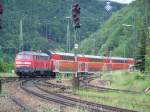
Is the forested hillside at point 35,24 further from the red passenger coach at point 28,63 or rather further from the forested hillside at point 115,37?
the red passenger coach at point 28,63

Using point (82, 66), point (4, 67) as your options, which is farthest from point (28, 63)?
point (4, 67)

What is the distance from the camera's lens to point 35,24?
8875 cm

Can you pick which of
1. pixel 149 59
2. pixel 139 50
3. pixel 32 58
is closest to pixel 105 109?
pixel 149 59

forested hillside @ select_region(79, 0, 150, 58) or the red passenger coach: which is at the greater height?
forested hillside @ select_region(79, 0, 150, 58)

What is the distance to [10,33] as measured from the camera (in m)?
82.7

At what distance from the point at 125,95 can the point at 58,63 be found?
3235 cm

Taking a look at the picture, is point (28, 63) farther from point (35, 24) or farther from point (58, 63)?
point (35, 24)

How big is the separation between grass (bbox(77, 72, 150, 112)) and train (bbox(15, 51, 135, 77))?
170 inches

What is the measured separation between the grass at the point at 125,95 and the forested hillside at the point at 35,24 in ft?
111

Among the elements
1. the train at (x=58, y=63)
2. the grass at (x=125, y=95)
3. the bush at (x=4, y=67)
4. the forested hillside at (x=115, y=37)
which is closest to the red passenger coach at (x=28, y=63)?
the train at (x=58, y=63)

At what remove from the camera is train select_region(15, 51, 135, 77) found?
52.0 m

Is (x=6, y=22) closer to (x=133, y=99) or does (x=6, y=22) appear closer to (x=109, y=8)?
(x=109, y=8)

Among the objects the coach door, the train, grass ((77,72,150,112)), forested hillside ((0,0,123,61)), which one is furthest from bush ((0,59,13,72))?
grass ((77,72,150,112))

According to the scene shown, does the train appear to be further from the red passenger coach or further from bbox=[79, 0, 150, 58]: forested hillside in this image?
bbox=[79, 0, 150, 58]: forested hillside
